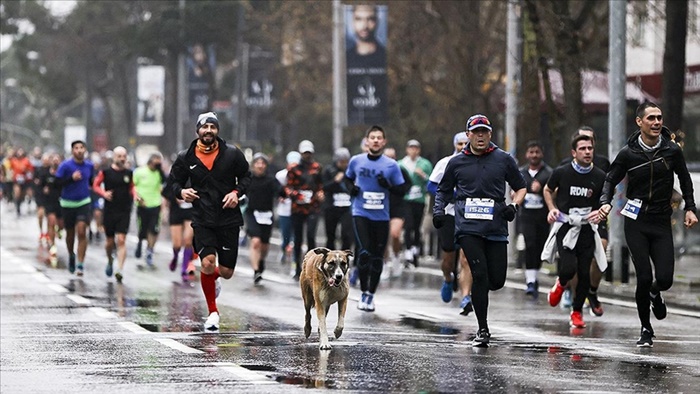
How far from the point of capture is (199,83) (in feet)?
194

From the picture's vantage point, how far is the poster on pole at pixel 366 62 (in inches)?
1377

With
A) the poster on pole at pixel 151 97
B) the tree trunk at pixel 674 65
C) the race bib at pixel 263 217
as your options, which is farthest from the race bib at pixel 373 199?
the poster on pole at pixel 151 97

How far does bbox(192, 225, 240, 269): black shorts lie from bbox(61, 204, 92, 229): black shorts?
349 inches

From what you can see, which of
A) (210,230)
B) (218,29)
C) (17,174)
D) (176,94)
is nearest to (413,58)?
(17,174)

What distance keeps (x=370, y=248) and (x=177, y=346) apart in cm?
497

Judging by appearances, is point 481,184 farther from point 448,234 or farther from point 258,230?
point 258,230

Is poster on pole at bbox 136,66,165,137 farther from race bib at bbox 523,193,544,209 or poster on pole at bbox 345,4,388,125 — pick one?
race bib at bbox 523,193,544,209

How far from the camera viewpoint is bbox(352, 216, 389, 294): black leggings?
17.3 m

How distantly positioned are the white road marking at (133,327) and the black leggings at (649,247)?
4099 millimetres

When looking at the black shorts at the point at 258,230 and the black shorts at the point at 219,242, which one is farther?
the black shorts at the point at 258,230

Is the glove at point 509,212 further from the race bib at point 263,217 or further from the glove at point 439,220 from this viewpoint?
the race bib at point 263,217

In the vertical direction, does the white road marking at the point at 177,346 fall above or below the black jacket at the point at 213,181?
below

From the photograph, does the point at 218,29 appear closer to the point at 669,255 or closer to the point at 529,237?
the point at 529,237

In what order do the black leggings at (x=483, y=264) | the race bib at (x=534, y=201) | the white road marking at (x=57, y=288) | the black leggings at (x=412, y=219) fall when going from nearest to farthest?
the black leggings at (x=483, y=264), the white road marking at (x=57, y=288), the race bib at (x=534, y=201), the black leggings at (x=412, y=219)
